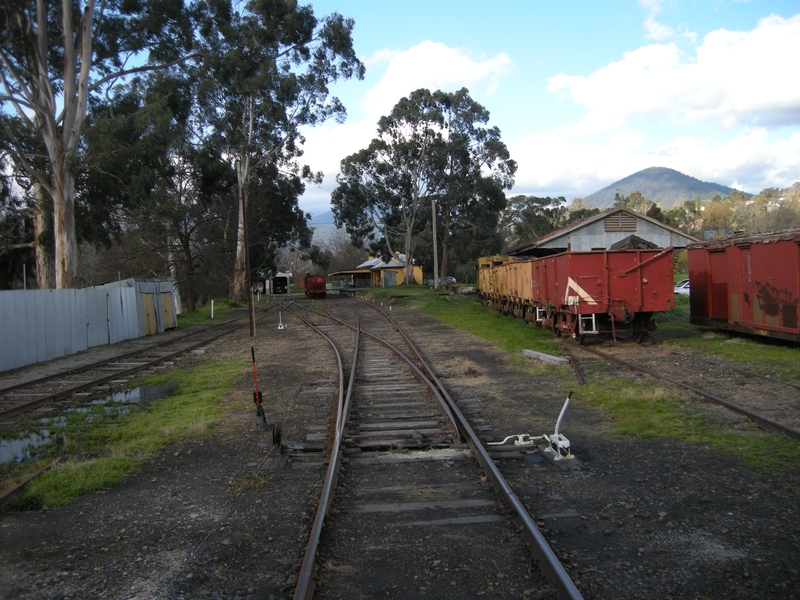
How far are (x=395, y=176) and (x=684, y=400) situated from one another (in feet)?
155

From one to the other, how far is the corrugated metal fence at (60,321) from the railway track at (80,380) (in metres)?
1.76

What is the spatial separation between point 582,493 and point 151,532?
3.57 metres

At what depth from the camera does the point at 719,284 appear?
16062 millimetres

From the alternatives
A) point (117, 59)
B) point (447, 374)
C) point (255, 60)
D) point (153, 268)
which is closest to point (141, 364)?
point (447, 374)

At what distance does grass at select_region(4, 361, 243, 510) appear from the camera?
602 centimetres

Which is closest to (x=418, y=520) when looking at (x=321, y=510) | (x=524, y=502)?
(x=321, y=510)

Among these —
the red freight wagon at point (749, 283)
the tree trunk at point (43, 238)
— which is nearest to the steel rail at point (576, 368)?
the red freight wagon at point (749, 283)

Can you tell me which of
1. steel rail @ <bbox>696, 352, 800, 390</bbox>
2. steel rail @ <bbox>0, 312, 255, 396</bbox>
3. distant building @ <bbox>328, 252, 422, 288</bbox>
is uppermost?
distant building @ <bbox>328, 252, 422, 288</bbox>

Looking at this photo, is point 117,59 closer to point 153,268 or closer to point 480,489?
point 153,268

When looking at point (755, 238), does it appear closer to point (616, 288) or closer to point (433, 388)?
point (616, 288)

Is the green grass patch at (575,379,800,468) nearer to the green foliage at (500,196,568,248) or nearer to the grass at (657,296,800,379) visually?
the grass at (657,296,800,379)

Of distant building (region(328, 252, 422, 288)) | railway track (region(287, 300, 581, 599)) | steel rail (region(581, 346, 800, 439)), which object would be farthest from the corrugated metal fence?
distant building (region(328, 252, 422, 288))

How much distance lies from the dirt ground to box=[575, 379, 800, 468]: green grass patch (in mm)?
253

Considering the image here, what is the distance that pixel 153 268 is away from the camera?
40.6 metres
